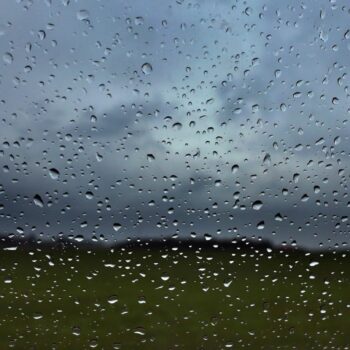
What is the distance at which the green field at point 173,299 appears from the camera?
150 cm

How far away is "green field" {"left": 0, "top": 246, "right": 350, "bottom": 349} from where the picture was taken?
1.50 metres

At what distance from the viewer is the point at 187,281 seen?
62.7 inches

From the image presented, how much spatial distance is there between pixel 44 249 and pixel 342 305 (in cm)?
109

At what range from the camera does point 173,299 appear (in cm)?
162

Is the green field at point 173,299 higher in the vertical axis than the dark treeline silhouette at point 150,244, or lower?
lower

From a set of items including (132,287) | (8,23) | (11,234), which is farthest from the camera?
(132,287)

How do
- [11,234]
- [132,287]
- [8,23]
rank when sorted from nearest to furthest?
[8,23]
[11,234]
[132,287]

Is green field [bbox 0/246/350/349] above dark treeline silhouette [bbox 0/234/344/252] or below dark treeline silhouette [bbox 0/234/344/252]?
below

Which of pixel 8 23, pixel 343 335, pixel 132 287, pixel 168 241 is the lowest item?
pixel 343 335

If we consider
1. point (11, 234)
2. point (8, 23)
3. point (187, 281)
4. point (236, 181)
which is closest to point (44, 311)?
point (11, 234)

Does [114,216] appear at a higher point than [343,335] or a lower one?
higher

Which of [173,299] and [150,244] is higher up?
[150,244]

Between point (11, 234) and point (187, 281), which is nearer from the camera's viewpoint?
point (11, 234)

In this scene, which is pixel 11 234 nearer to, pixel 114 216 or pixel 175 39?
pixel 114 216
